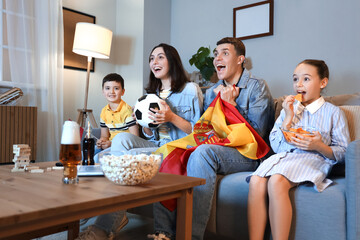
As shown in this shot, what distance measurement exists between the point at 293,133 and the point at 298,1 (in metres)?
2.06

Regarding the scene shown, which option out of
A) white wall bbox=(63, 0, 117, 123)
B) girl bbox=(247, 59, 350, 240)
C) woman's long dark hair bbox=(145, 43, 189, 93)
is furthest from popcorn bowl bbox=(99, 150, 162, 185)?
white wall bbox=(63, 0, 117, 123)

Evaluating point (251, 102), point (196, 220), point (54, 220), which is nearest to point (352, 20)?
point (251, 102)

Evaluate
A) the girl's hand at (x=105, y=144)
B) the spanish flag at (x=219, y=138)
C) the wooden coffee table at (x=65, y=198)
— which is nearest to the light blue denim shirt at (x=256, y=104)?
the spanish flag at (x=219, y=138)

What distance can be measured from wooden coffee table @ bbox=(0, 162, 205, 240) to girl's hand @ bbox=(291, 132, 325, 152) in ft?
1.66

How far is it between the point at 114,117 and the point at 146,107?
1.94ft

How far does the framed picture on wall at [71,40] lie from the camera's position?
3.42m

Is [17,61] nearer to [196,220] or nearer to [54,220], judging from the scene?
[196,220]

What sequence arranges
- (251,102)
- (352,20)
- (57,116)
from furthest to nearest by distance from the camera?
(57,116)
(352,20)
(251,102)

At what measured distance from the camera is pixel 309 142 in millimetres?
1326

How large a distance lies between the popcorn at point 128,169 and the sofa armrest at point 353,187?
0.69 m

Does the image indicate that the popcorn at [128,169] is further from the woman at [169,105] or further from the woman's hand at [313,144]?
the woman at [169,105]

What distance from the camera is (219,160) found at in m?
1.49

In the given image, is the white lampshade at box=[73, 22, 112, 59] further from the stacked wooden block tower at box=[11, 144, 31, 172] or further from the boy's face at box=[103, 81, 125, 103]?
the stacked wooden block tower at box=[11, 144, 31, 172]

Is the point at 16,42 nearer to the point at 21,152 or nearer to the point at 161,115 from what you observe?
the point at 161,115
